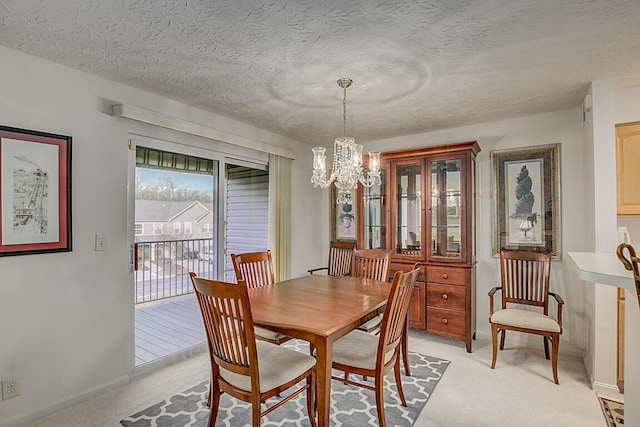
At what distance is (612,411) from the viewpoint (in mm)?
2293

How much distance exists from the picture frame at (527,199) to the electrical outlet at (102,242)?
379cm

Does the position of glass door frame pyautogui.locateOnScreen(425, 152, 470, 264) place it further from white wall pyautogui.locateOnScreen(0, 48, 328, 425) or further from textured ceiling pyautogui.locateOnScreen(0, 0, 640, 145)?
white wall pyautogui.locateOnScreen(0, 48, 328, 425)

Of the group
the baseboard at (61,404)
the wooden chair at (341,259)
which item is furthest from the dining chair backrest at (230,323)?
the wooden chair at (341,259)

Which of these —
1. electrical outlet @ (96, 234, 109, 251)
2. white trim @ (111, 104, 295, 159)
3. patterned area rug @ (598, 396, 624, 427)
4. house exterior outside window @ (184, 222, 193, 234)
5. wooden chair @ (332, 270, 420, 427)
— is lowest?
patterned area rug @ (598, 396, 624, 427)

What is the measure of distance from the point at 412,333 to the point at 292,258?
1.75m

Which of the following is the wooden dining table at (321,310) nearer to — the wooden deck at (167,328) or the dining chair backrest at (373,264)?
the dining chair backrest at (373,264)

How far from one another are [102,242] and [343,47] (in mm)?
2304

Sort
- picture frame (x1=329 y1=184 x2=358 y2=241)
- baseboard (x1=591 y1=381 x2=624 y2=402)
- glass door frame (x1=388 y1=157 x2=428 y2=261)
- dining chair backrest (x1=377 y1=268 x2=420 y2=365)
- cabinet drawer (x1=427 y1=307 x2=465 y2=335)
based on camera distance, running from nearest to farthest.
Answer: dining chair backrest (x1=377 y1=268 x2=420 y2=365), baseboard (x1=591 y1=381 x2=624 y2=402), cabinet drawer (x1=427 y1=307 x2=465 y2=335), glass door frame (x1=388 y1=157 x2=428 y2=261), picture frame (x1=329 y1=184 x2=358 y2=241)

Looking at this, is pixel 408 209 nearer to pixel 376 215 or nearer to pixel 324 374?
pixel 376 215

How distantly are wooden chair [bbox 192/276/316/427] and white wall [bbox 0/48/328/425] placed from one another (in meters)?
1.27

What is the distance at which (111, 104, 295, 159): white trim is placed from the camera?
2647 millimetres

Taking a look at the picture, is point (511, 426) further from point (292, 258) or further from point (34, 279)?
point (34, 279)

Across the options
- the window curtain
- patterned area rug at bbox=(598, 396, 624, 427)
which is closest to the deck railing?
the window curtain

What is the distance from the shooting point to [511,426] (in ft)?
6.98
